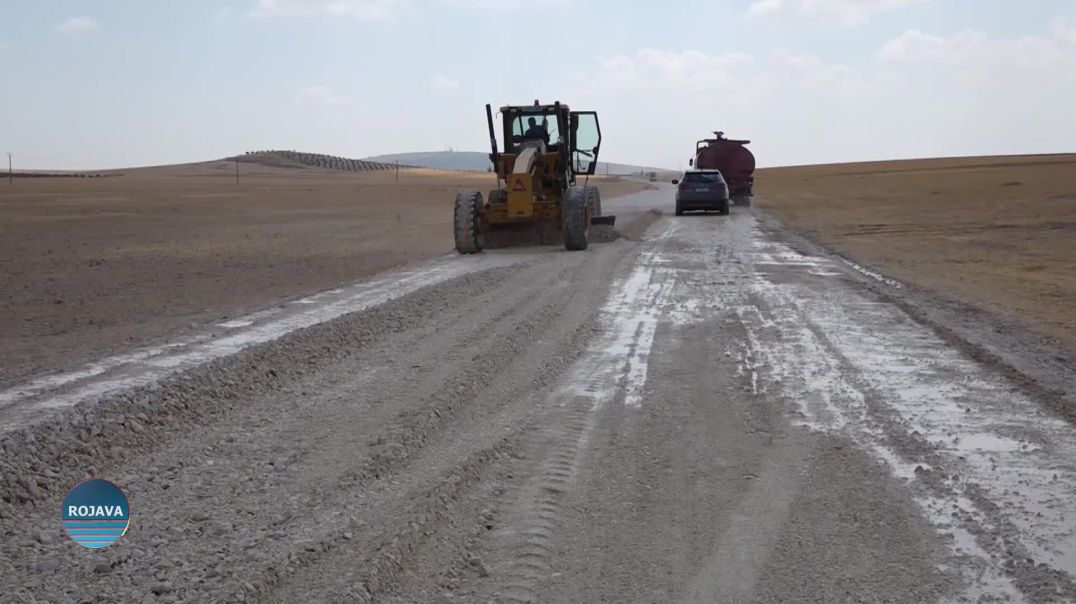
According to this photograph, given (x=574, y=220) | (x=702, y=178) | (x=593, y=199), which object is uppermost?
(x=702, y=178)

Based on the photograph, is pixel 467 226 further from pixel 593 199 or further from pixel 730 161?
pixel 730 161

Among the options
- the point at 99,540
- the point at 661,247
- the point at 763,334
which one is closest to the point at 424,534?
the point at 99,540

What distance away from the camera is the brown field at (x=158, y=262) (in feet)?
39.0

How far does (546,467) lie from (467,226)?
14746 mm

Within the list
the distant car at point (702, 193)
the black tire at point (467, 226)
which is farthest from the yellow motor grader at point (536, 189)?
the distant car at point (702, 193)

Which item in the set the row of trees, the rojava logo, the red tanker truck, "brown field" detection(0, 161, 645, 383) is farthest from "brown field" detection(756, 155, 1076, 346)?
the row of trees

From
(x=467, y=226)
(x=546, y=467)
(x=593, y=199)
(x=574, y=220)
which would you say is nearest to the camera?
(x=546, y=467)

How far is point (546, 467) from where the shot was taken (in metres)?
6.17

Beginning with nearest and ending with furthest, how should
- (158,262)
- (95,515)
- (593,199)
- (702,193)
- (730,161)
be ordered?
(95,515), (158,262), (593,199), (702,193), (730,161)

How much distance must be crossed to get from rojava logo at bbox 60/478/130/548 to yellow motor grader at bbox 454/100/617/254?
51.2 feet

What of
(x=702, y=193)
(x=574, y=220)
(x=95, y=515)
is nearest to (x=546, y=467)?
(x=95, y=515)

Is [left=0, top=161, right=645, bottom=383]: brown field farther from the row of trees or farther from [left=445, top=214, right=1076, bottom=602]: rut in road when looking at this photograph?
the row of trees

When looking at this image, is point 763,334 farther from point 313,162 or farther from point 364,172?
point 313,162

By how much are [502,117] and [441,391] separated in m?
15.2
